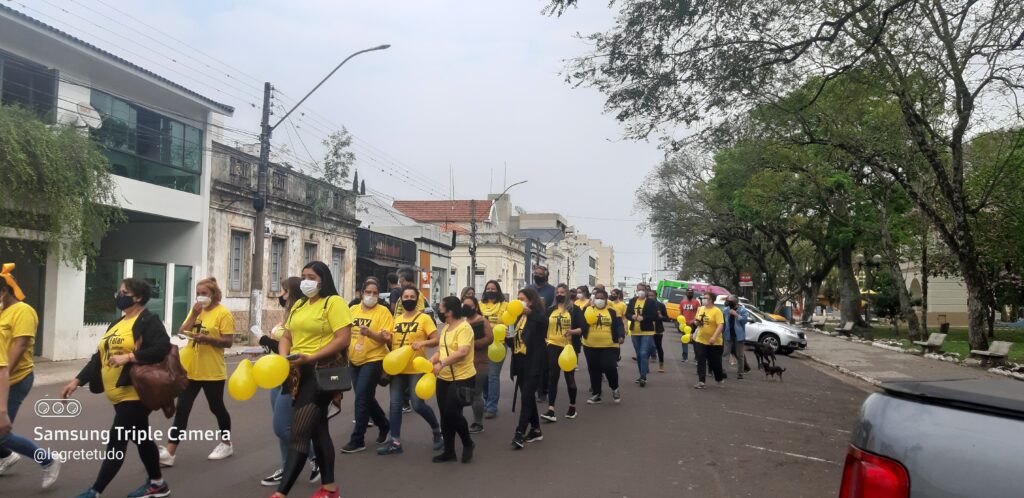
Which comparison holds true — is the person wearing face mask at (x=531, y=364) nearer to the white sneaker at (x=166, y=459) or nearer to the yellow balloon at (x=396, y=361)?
the yellow balloon at (x=396, y=361)

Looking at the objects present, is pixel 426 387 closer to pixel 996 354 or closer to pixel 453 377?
pixel 453 377

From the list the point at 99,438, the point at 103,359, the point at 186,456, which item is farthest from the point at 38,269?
the point at 103,359

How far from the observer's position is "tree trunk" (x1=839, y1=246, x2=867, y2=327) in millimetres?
33172

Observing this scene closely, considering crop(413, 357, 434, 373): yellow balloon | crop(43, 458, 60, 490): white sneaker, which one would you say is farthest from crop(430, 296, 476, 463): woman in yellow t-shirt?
crop(43, 458, 60, 490): white sneaker

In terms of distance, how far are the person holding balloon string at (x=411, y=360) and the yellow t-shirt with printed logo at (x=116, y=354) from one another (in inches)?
89.9

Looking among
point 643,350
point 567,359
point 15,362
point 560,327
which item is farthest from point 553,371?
point 15,362

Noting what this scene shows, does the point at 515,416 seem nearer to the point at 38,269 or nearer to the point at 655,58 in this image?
the point at 655,58

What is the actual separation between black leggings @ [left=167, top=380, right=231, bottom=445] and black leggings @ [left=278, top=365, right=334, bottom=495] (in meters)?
1.91

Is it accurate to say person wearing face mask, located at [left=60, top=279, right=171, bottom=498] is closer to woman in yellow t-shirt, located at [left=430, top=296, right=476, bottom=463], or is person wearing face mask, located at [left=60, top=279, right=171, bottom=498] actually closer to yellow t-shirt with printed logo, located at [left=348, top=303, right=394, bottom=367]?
yellow t-shirt with printed logo, located at [left=348, top=303, right=394, bottom=367]

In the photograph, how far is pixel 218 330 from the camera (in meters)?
6.73

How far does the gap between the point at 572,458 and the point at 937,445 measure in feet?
17.6

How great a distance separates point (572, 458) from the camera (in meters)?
7.31

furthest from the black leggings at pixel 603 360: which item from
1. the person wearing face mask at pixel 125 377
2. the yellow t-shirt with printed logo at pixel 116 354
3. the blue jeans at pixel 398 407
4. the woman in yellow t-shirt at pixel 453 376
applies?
the yellow t-shirt with printed logo at pixel 116 354

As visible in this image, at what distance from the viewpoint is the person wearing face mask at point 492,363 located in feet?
32.0
